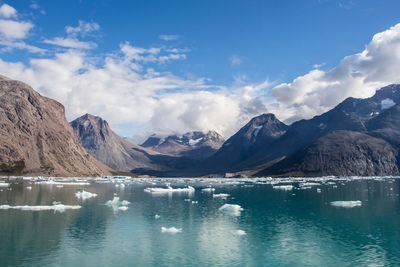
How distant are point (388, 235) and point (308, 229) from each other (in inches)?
388

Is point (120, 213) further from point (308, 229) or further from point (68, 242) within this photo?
point (308, 229)

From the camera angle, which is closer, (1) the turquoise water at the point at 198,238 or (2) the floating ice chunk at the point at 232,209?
(1) the turquoise water at the point at 198,238

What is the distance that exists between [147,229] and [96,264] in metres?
15.4

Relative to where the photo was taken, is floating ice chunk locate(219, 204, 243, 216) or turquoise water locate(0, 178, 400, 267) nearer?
turquoise water locate(0, 178, 400, 267)

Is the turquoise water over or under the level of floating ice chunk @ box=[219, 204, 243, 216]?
under

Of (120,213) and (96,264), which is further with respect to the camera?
(120,213)

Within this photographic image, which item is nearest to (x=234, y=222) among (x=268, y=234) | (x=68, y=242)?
(x=268, y=234)

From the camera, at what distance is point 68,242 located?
3703cm

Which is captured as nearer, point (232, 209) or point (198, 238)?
point (198, 238)

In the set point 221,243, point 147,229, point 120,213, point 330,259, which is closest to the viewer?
point 330,259

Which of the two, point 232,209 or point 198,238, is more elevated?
point 232,209

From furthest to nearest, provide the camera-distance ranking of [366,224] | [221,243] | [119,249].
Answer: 1. [366,224]
2. [221,243]
3. [119,249]

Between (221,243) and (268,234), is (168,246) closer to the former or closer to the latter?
(221,243)

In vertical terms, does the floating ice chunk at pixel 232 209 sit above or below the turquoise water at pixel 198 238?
above
